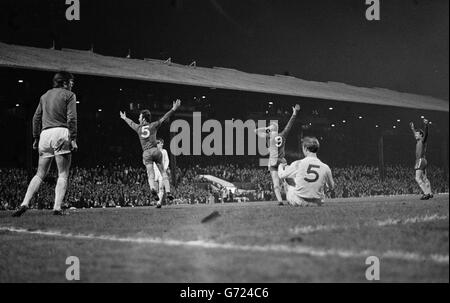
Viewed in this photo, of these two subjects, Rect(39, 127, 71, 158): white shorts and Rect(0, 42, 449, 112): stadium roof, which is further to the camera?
Rect(0, 42, 449, 112): stadium roof

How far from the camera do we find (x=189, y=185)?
22.8 metres

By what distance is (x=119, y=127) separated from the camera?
25344 millimetres

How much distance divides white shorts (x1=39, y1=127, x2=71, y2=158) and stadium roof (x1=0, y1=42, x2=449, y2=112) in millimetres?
9834

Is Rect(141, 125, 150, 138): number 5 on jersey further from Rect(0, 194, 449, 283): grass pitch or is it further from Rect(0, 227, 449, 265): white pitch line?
Rect(0, 227, 449, 265): white pitch line

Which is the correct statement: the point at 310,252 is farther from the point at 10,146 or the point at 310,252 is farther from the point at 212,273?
the point at 10,146

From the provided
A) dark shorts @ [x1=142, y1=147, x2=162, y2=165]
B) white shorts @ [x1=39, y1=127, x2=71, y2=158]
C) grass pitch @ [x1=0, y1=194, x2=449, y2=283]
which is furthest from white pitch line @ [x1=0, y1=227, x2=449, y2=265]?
dark shorts @ [x1=142, y1=147, x2=162, y2=165]

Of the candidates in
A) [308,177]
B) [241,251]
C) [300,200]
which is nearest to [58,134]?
[308,177]

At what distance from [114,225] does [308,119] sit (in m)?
23.8

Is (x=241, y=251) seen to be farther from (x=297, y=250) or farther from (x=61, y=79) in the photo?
(x=61, y=79)

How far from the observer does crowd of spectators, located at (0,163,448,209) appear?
18609mm

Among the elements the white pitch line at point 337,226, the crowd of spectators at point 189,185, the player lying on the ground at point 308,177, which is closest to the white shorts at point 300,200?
the player lying on the ground at point 308,177

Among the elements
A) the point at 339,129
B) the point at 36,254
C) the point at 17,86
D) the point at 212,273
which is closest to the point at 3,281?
the point at 36,254

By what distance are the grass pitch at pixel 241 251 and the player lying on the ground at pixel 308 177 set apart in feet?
4.78
